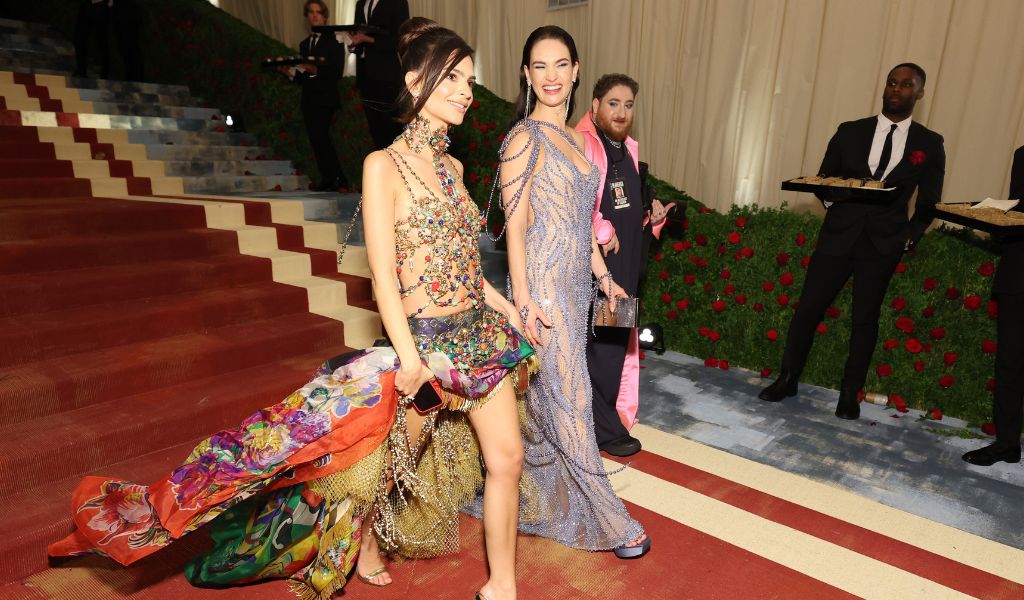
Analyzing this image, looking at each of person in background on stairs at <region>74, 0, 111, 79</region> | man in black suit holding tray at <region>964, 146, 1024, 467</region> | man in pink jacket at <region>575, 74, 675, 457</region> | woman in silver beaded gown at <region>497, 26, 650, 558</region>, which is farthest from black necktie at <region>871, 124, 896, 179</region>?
person in background on stairs at <region>74, 0, 111, 79</region>

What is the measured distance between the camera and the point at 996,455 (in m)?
3.43

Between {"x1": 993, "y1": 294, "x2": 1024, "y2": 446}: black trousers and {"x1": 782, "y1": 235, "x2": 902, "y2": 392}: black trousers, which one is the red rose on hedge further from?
{"x1": 993, "y1": 294, "x2": 1024, "y2": 446}: black trousers

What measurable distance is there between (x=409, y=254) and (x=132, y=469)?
6.12 feet

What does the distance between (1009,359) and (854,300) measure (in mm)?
866

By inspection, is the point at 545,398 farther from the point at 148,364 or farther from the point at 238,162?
A: the point at 238,162

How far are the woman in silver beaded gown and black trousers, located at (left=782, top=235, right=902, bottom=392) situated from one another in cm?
224

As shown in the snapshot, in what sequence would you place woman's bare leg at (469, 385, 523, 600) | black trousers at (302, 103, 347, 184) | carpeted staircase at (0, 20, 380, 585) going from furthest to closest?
1. black trousers at (302, 103, 347, 184)
2. carpeted staircase at (0, 20, 380, 585)
3. woman's bare leg at (469, 385, 523, 600)

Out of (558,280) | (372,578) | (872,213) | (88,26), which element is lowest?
(372,578)

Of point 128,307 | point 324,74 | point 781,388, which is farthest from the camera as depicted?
point 324,74

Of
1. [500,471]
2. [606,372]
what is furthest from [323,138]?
[500,471]

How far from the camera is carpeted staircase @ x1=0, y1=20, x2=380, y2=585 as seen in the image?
9.16ft

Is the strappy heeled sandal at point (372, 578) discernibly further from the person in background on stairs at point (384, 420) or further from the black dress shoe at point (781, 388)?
the black dress shoe at point (781, 388)

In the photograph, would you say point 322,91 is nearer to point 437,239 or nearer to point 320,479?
point 437,239

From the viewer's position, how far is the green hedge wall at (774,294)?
394 cm
